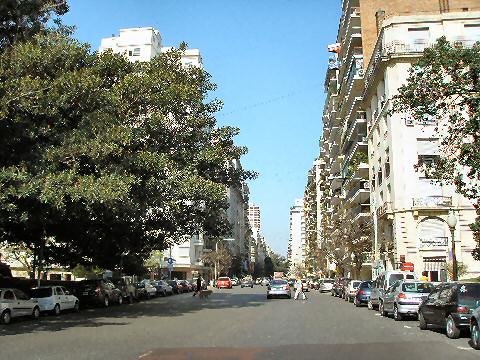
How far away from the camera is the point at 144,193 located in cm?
2539

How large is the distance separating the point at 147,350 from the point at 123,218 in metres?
14.1

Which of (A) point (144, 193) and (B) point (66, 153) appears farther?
(A) point (144, 193)

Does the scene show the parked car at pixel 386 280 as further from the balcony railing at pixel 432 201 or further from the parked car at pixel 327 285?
the parked car at pixel 327 285

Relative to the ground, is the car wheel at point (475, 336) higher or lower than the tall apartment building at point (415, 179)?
lower

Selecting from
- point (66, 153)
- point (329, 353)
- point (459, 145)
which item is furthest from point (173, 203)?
point (329, 353)

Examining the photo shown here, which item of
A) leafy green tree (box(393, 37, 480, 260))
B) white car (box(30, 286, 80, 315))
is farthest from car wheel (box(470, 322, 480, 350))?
white car (box(30, 286, 80, 315))

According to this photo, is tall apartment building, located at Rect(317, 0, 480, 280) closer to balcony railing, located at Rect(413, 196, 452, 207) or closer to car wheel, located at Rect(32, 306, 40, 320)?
balcony railing, located at Rect(413, 196, 452, 207)

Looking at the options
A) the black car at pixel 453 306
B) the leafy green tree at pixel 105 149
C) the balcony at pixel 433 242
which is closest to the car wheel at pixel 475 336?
the black car at pixel 453 306

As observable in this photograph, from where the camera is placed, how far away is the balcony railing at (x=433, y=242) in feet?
153

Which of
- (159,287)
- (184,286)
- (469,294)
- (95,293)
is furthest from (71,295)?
(184,286)

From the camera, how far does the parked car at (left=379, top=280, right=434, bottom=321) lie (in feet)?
73.1

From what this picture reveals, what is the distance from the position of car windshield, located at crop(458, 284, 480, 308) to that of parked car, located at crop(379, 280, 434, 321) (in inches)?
213

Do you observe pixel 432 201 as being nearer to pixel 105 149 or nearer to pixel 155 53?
pixel 105 149

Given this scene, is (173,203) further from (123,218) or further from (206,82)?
(206,82)
